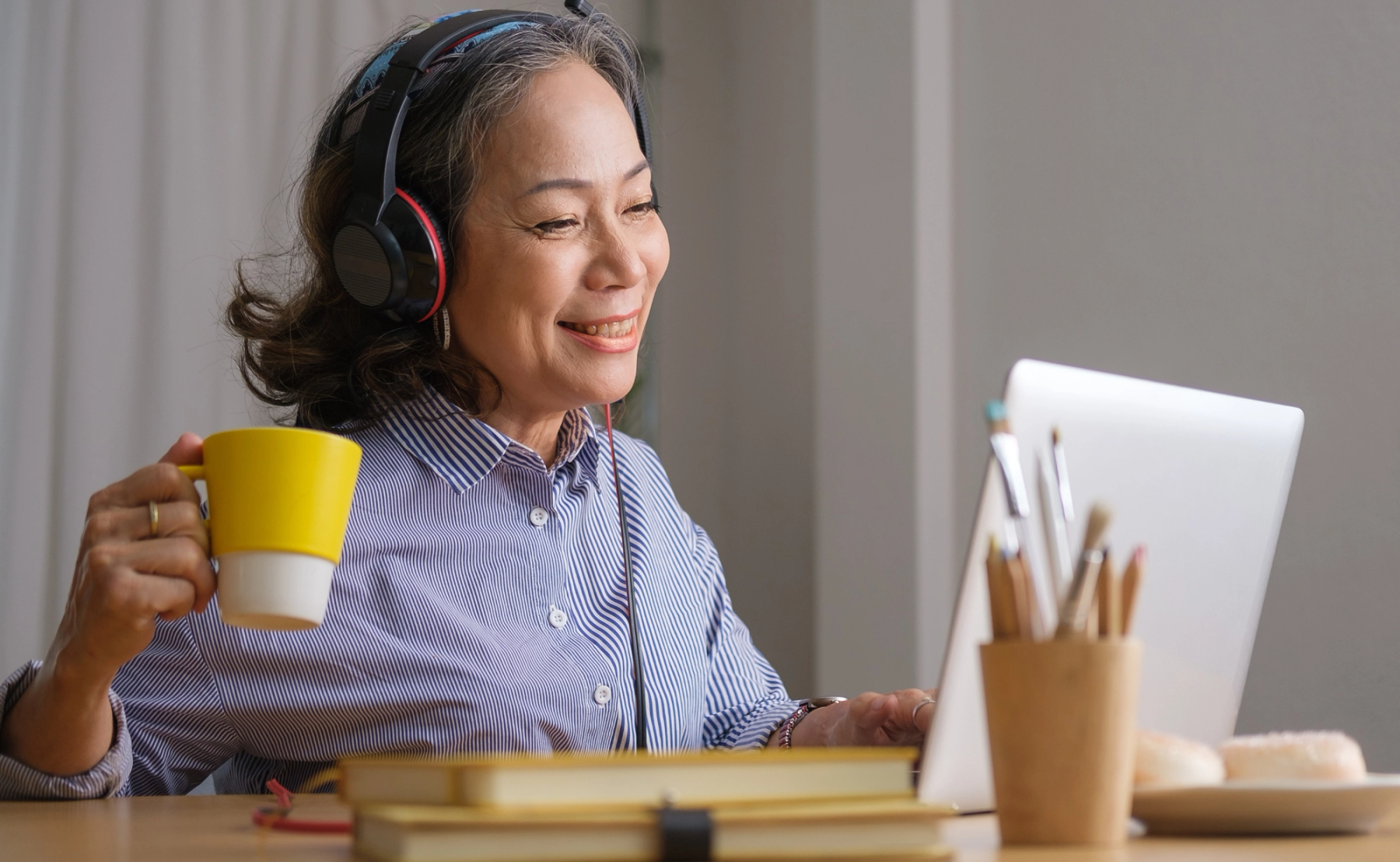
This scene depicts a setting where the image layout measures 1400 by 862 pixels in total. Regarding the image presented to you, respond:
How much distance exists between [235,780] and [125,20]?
1830 millimetres

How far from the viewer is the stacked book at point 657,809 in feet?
1.64

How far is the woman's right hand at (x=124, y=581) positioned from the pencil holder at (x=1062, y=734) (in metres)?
0.56

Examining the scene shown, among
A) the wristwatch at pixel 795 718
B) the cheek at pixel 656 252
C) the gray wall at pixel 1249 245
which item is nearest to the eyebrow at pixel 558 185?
the cheek at pixel 656 252

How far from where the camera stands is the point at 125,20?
8.13 ft

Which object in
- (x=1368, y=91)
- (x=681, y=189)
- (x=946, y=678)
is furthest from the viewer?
(x=681, y=189)

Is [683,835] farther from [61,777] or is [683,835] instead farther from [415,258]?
[415,258]

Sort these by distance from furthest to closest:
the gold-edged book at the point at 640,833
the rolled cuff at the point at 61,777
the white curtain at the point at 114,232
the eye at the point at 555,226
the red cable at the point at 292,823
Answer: the white curtain at the point at 114,232 < the eye at the point at 555,226 < the rolled cuff at the point at 61,777 < the red cable at the point at 292,823 < the gold-edged book at the point at 640,833

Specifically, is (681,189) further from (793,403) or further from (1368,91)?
(1368,91)

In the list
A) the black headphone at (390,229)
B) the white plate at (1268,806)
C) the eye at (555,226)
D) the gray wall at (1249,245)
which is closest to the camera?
the white plate at (1268,806)

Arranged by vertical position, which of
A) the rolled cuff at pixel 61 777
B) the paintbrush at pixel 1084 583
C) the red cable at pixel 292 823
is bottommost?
the rolled cuff at pixel 61 777

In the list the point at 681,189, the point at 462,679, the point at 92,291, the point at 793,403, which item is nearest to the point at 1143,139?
the point at 793,403

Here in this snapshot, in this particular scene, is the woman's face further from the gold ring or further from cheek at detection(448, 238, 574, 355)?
the gold ring

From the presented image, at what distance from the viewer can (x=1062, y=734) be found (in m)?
0.55

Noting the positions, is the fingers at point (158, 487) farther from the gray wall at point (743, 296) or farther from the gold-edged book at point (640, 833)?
the gray wall at point (743, 296)
